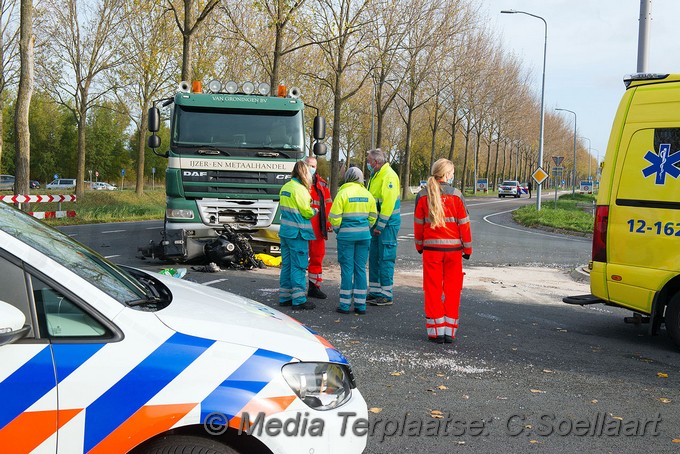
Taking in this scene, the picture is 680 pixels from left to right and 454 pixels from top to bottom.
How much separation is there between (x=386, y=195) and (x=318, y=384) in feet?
18.8

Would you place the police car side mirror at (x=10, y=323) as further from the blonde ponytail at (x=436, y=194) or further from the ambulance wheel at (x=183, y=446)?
the blonde ponytail at (x=436, y=194)

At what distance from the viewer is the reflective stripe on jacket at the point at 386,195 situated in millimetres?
8375

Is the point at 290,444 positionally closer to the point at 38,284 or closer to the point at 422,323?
the point at 38,284

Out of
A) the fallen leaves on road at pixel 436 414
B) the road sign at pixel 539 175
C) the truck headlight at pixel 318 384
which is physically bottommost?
the fallen leaves on road at pixel 436 414

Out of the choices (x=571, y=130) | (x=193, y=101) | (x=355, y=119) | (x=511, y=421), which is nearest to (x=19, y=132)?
(x=193, y=101)

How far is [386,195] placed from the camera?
8.44m

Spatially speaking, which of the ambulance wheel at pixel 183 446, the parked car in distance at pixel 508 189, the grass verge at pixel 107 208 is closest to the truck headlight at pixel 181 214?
the ambulance wheel at pixel 183 446

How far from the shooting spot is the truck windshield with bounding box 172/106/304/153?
38.8 ft

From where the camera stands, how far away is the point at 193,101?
471 inches

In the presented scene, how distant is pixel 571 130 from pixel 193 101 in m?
92.6

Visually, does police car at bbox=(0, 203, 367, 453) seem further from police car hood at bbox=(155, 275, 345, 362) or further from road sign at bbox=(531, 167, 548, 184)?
road sign at bbox=(531, 167, 548, 184)

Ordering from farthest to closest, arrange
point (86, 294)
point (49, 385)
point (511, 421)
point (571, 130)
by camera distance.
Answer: point (571, 130), point (511, 421), point (86, 294), point (49, 385)

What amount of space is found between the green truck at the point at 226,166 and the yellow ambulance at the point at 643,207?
6.41 m

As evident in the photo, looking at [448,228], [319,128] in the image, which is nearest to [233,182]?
[319,128]
